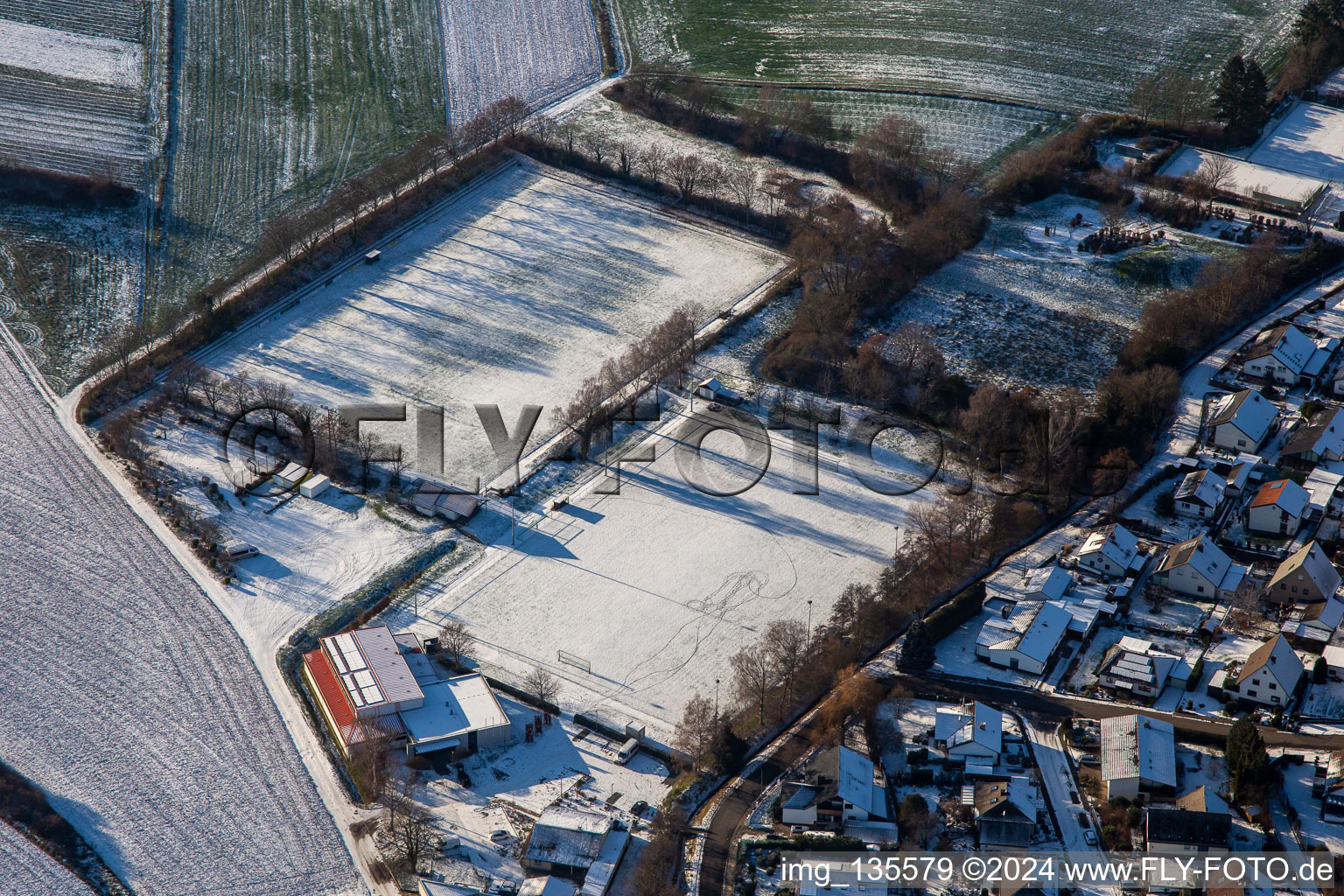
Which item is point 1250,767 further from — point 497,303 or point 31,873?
point 497,303

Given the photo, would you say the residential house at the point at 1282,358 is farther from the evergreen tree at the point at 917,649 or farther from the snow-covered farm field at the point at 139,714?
the snow-covered farm field at the point at 139,714

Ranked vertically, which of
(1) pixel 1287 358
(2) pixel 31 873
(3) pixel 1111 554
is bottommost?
(2) pixel 31 873

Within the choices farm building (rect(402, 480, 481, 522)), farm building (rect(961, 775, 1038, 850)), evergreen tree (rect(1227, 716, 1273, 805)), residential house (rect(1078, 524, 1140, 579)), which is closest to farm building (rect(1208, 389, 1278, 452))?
residential house (rect(1078, 524, 1140, 579))

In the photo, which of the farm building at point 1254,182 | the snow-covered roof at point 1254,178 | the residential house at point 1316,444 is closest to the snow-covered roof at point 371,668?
the residential house at point 1316,444

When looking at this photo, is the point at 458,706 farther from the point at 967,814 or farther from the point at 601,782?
the point at 967,814

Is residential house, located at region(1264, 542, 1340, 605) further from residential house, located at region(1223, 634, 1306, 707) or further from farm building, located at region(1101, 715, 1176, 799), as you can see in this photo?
farm building, located at region(1101, 715, 1176, 799)

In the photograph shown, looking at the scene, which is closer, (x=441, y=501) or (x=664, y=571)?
(x=664, y=571)

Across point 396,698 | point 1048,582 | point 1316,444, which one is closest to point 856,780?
point 1048,582
